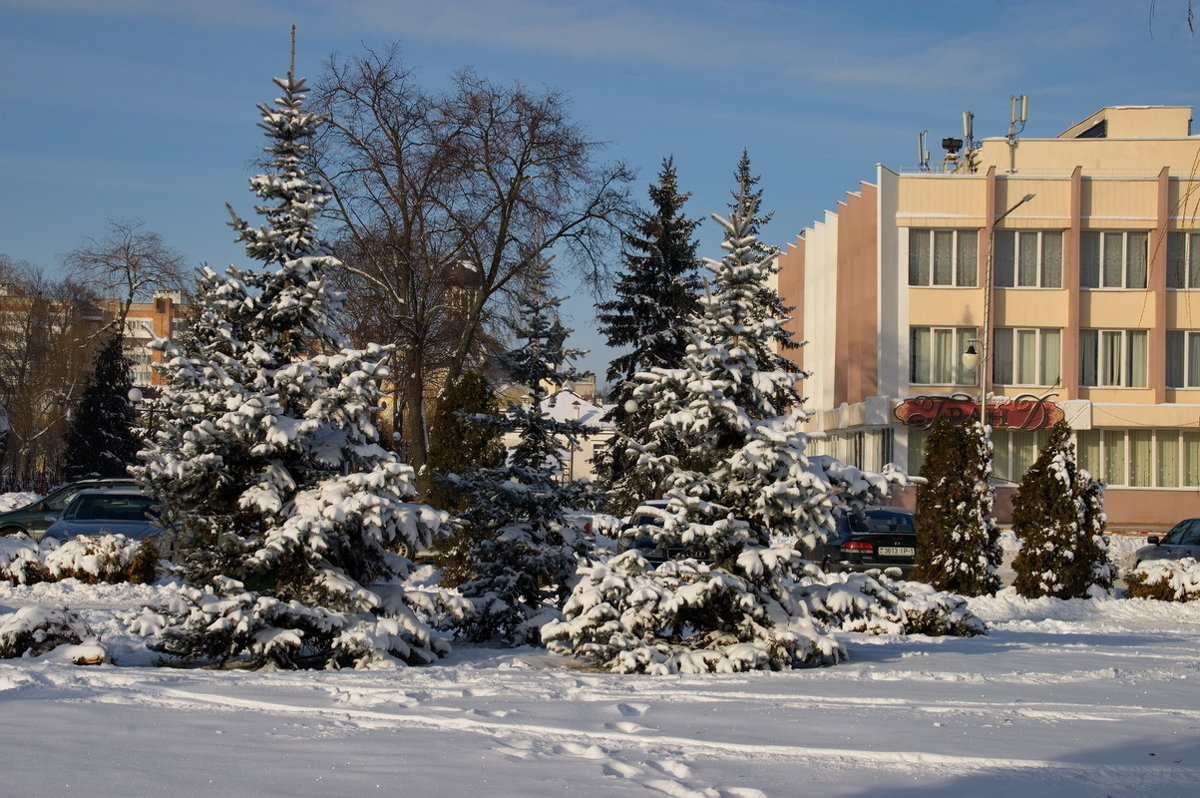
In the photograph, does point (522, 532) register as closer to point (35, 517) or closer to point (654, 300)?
point (35, 517)

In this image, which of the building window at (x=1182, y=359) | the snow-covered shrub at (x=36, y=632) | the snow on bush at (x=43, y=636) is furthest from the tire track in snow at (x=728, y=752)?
the building window at (x=1182, y=359)

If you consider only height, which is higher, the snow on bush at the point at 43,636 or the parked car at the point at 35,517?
the parked car at the point at 35,517

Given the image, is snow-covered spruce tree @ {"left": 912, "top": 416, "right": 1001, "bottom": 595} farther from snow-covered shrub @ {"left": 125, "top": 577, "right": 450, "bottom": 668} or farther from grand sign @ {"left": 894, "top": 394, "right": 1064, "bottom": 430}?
grand sign @ {"left": 894, "top": 394, "right": 1064, "bottom": 430}

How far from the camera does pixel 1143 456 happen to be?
134 ft

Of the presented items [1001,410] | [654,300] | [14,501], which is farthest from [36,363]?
[1001,410]

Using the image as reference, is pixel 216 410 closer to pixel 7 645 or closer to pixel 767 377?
pixel 7 645

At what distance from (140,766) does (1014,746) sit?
16.7 feet

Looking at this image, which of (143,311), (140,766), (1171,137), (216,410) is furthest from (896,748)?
(143,311)

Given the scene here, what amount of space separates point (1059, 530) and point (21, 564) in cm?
1680

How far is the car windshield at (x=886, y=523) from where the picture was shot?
21.7 m

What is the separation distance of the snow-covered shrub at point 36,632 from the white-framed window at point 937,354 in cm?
3373

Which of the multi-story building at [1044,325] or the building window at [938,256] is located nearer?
the multi-story building at [1044,325]

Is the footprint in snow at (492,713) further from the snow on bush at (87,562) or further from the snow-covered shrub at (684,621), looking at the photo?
the snow on bush at (87,562)

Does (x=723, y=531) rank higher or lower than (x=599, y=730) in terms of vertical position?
higher
